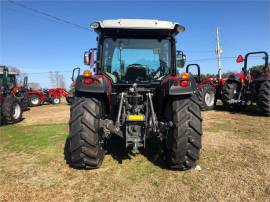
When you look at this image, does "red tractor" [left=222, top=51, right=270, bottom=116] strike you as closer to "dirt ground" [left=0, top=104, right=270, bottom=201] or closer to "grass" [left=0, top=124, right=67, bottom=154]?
"dirt ground" [left=0, top=104, right=270, bottom=201]

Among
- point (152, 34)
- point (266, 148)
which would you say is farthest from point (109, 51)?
point (266, 148)

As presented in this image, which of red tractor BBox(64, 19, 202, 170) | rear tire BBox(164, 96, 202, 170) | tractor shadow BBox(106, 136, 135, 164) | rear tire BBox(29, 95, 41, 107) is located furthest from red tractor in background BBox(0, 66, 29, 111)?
rear tire BBox(164, 96, 202, 170)

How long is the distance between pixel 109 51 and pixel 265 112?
248 inches

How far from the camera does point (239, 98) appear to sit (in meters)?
10.7

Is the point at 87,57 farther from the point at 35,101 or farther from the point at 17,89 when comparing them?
the point at 35,101

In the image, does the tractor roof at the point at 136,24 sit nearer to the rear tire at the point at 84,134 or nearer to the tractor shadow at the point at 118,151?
the rear tire at the point at 84,134

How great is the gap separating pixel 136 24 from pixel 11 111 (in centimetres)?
697

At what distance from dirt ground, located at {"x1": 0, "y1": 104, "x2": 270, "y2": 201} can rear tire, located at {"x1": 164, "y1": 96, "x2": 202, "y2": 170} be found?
18 cm

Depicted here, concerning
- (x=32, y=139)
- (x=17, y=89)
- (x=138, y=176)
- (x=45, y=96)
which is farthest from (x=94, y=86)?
(x=45, y=96)

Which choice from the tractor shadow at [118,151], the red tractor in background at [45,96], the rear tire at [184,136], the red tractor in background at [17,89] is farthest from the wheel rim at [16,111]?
the red tractor in background at [45,96]

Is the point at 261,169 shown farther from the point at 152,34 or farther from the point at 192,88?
the point at 152,34

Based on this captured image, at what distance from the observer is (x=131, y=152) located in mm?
5520

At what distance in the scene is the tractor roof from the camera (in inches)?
195

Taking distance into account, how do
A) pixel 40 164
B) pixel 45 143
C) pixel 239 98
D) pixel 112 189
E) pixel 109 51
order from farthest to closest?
pixel 239 98
pixel 45 143
pixel 109 51
pixel 40 164
pixel 112 189
